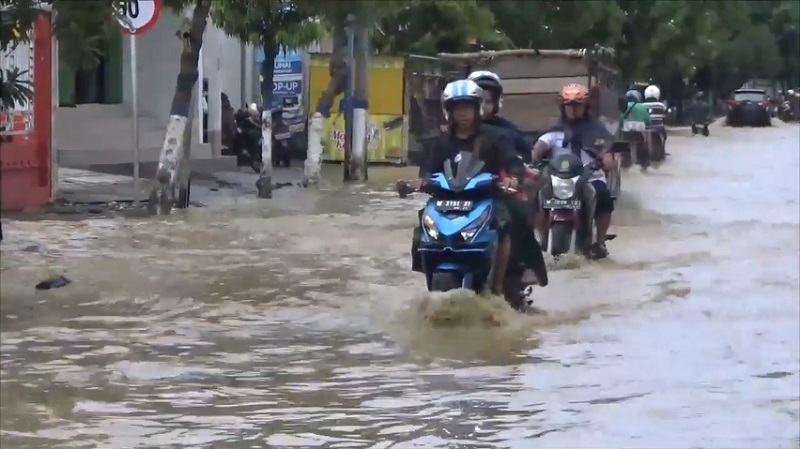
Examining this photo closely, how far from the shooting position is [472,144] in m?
9.14

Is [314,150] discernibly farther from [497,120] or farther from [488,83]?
[497,120]

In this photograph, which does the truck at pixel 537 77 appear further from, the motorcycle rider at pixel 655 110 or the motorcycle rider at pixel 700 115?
the motorcycle rider at pixel 700 115

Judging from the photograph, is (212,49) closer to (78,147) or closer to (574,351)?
(78,147)

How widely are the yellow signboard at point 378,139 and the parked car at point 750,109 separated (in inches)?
1019

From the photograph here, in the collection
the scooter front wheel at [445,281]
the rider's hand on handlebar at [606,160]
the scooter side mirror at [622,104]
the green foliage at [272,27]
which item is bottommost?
the scooter front wheel at [445,281]

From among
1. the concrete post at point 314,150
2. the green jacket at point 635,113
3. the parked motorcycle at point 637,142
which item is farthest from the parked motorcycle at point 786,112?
Answer: the concrete post at point 314,150

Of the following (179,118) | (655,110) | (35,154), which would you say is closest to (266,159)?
(179,118)

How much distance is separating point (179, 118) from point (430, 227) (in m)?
Answer: 7.46

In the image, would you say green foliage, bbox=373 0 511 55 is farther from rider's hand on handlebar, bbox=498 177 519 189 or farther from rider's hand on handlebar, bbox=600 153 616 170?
rider's hand on handlebar, bbox=498 177 519 189

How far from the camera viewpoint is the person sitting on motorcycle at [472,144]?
354 inches

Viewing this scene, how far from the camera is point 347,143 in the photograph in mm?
23312

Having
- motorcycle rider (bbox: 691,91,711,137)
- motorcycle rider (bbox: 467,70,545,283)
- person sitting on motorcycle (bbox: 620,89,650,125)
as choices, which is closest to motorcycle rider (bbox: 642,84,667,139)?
person sitting on motorcycle (bbox: 620,89,650,125)

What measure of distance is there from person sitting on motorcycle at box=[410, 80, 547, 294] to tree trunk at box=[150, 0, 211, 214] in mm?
6937

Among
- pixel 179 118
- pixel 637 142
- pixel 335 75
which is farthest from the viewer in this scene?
pixel 637 142
